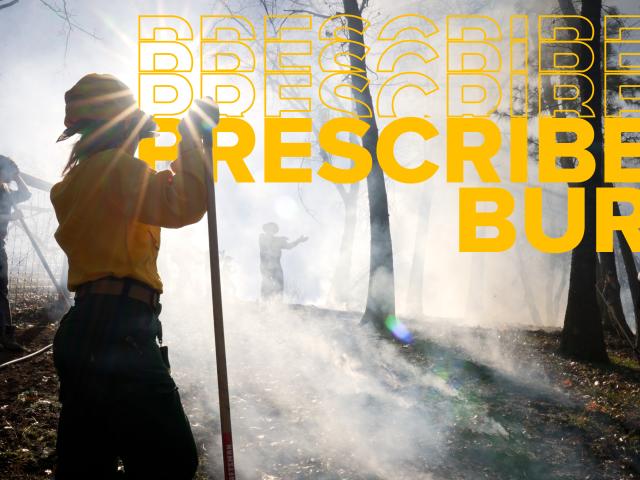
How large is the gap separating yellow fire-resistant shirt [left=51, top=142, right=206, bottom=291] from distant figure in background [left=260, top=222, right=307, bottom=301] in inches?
461

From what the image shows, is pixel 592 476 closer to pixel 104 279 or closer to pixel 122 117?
pixel 104 279

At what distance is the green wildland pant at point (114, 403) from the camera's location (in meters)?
1.86

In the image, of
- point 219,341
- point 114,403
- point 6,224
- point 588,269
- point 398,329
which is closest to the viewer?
point 114,403

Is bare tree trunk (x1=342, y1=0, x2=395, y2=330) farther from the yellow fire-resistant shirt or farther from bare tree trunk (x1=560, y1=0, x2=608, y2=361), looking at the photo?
the yellow fire-resistant shirt

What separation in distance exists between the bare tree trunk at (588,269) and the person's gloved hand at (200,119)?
7379 millimetres

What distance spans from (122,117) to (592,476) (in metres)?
4.89

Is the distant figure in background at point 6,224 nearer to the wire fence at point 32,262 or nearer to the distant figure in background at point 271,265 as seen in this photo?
the wire fence at point 32,262

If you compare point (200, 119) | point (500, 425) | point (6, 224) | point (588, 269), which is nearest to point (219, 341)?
point (200, 119)

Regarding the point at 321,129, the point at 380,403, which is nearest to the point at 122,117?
the point at 380,403

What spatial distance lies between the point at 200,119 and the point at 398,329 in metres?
7.60

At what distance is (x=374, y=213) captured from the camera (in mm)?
9609

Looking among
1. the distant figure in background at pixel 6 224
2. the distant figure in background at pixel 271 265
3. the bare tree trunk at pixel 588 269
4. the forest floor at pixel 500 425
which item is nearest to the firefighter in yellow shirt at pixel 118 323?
the forest floor at pixel 500 425

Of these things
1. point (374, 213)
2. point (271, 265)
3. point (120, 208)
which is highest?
point (374, 213)

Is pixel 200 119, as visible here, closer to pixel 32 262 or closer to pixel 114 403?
pixel 114 403
